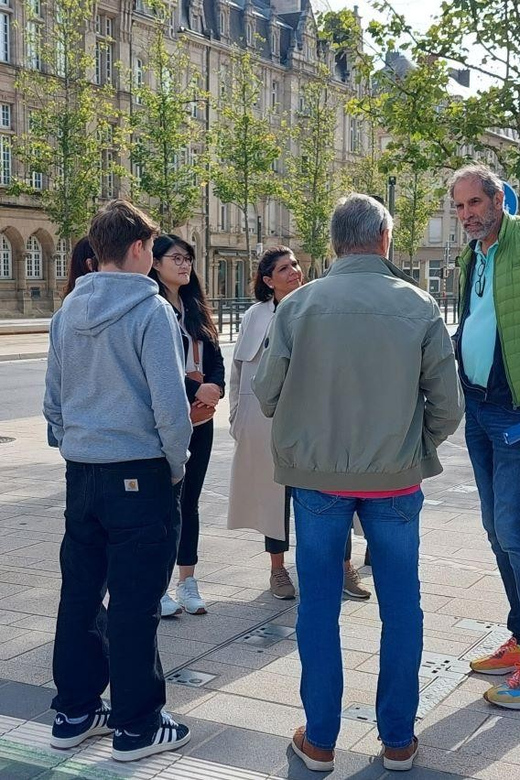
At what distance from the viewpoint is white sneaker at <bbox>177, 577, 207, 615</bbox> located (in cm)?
539

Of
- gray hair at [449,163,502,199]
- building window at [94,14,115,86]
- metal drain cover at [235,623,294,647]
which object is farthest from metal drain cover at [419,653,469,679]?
building window at [94,14,115,86]

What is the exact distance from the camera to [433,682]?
14.5 ft

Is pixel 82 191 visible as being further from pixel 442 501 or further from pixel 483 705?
pixel 483 705

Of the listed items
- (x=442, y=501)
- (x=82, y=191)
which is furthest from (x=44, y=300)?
(x=442, y=501)

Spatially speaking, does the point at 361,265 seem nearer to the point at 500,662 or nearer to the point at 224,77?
the point at 500,662

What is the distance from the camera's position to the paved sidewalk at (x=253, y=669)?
365 cm

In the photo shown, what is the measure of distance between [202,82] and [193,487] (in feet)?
194

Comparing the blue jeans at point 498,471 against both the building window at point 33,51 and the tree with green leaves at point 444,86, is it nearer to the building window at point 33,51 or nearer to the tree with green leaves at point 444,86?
the tree with green leaves at point 444,86

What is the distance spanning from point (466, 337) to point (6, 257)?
46.4 m

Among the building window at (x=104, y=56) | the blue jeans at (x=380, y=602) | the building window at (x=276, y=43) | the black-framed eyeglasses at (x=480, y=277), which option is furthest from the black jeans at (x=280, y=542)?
the building window at (x=276, y=43)

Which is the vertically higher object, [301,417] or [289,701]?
[301,417]

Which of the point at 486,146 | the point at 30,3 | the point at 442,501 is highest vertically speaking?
the point at 30,3

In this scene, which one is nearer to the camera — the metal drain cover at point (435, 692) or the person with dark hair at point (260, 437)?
the metal drain cover at point (435, 692)

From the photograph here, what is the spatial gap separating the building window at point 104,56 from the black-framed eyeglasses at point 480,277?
5222 cm
